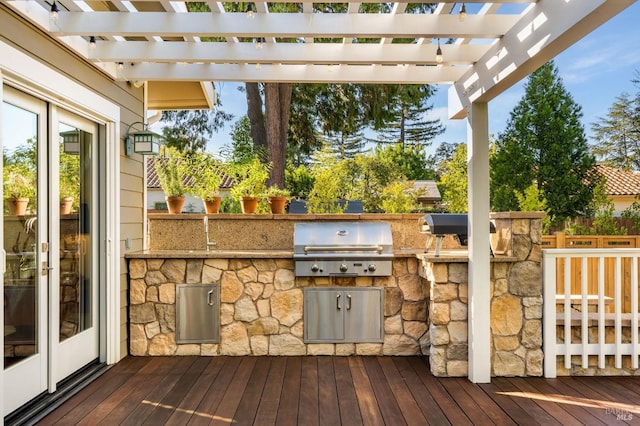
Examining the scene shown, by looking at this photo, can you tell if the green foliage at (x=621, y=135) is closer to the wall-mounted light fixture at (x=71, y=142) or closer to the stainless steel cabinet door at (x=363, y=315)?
the stainless steel cabinet door at (x=363, y=315)

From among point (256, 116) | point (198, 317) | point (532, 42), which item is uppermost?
point (256, 116)

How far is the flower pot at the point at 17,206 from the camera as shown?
2596 millimetres

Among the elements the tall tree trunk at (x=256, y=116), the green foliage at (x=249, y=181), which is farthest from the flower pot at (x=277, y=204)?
the tall tree trunk at (x=256, y=116)

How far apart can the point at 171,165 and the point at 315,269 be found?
6.04ft

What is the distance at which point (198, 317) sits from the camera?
13.0ft

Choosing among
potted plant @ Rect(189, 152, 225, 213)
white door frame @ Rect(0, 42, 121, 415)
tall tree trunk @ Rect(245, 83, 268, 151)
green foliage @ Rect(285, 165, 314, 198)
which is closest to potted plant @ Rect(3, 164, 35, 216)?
white door frame @ Rect(0, 42, 121, 415)

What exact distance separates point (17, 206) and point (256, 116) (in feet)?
21.8

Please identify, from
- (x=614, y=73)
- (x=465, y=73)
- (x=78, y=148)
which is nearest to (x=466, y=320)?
(x=465, y=73)

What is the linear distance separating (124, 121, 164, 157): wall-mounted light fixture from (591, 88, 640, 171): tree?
61.9ft

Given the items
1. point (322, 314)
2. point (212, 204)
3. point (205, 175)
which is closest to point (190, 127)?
point (205, 175)

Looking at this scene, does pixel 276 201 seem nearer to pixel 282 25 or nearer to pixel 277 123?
pixel 282 25

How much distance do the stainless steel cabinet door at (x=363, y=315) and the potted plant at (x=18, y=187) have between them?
243 centimetres

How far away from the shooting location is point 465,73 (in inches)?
141

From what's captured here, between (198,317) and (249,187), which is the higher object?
(249,187)
